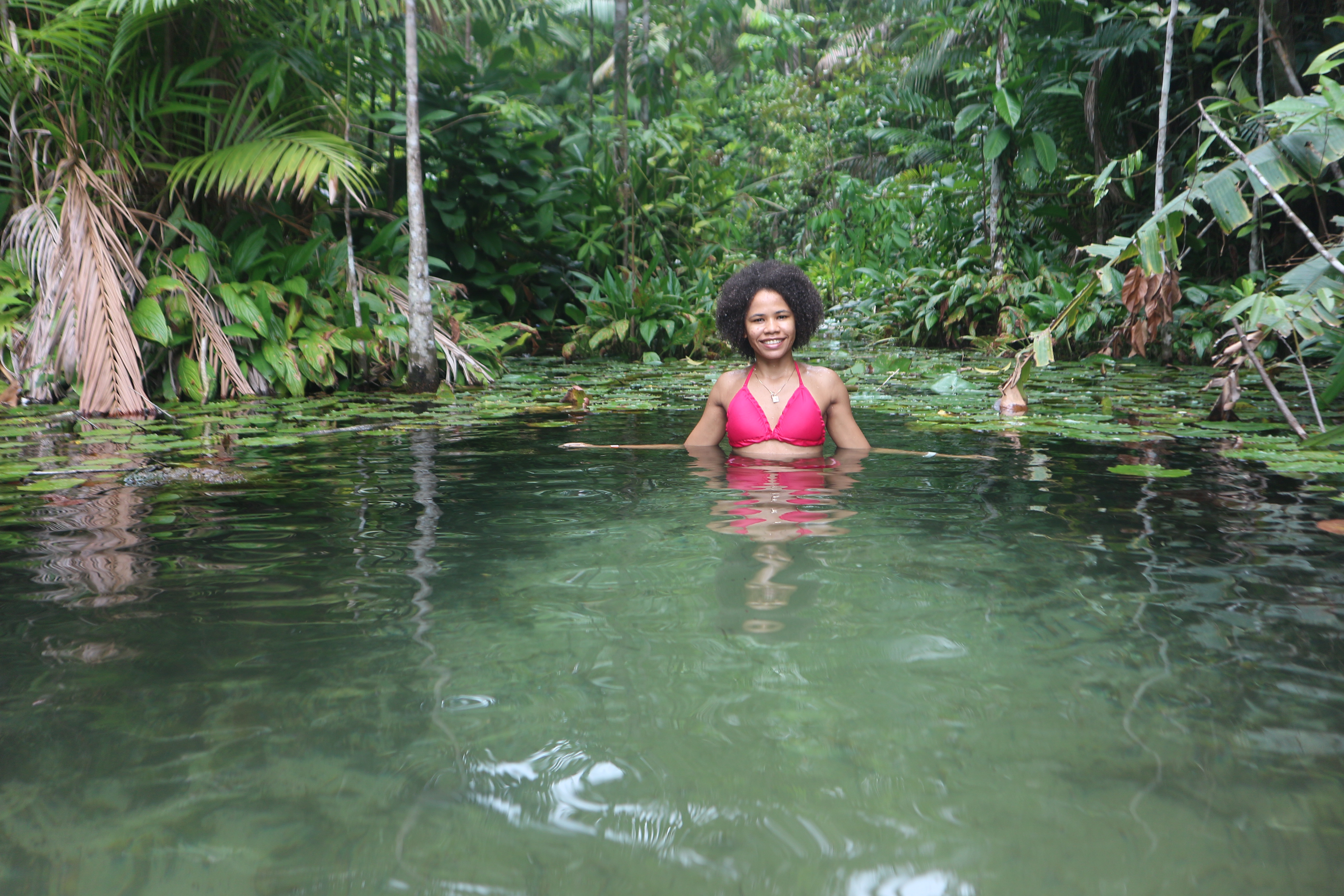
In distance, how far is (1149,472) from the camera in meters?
3.80

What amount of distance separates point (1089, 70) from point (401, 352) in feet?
22.9

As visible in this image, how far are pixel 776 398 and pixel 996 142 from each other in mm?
6926

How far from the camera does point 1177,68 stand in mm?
8570

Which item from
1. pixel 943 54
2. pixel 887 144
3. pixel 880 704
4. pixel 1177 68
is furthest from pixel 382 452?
pixel 887 144

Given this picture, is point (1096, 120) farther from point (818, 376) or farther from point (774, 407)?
point (774, 407)

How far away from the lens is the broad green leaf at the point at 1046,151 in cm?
966

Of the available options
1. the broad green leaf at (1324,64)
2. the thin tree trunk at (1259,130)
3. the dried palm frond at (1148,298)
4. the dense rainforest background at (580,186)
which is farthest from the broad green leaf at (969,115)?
the broad green leaf at (1324,64)

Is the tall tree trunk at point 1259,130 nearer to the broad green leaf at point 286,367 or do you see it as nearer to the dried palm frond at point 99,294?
the broad green leaf at point 286,367

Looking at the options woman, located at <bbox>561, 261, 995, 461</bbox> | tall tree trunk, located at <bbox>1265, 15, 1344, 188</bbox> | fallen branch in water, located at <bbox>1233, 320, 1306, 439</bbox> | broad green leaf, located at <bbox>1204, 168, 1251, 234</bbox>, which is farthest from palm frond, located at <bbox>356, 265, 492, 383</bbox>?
tall tree trunk, located at <bbox>1265, 15, 1344, 188</bbox>

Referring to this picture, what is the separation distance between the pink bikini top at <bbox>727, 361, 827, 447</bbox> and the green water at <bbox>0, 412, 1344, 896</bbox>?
102 cm

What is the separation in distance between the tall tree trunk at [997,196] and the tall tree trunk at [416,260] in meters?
6.00

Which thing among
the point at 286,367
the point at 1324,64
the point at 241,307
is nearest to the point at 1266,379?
the point at 1324,64

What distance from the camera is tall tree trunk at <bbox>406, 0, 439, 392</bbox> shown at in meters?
6.57

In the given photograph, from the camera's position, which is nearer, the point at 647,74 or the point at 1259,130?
the point at 1259,130
